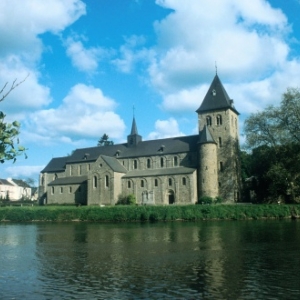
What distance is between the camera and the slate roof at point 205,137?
196ft

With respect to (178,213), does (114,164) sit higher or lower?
higher

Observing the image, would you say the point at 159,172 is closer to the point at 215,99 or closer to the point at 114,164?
the point at 114,164

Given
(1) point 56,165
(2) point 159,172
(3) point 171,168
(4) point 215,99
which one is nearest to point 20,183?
(1) point 56,165

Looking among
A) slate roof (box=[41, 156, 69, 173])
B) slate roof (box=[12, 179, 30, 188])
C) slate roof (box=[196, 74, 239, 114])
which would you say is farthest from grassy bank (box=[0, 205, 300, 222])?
slate roof (box=[12, 179, 30, 188])

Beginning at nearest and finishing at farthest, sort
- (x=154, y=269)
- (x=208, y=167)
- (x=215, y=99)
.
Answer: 1. (x=154, y=269)
2. (x=208, y=167)
3. (x=215, y=99)

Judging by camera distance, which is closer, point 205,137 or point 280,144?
point 280,144

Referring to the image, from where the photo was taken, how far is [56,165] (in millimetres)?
Result: 79562

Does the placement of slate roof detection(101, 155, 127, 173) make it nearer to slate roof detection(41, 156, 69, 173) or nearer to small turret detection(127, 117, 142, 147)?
small turret detection(127, 117, 142, 147)

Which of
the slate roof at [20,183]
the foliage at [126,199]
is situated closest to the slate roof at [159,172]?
the foliage at [126,199]

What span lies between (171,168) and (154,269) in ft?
157

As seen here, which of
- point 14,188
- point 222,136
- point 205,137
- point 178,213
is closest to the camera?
point 178,213

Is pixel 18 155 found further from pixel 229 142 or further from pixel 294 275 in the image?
pixel 229 142

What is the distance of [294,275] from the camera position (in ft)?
49.1

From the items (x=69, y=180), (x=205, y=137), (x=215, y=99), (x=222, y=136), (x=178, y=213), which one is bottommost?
(x=178, y=213)
